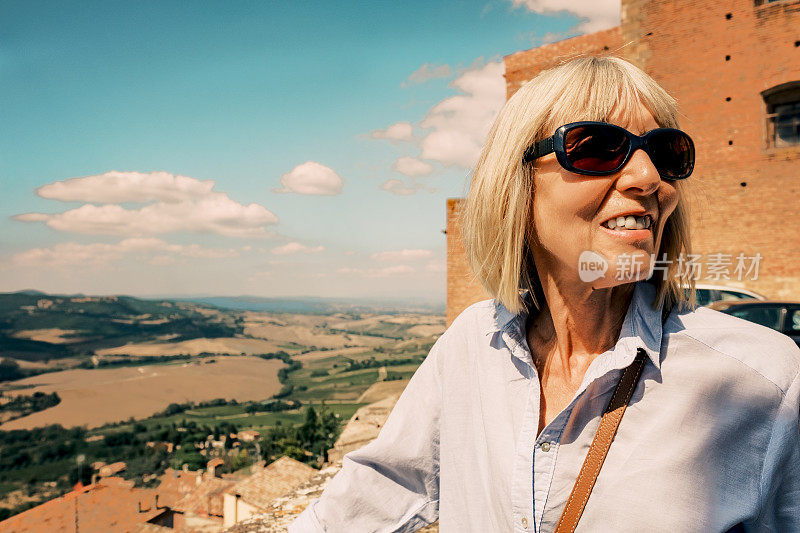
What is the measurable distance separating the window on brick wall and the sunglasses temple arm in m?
14.1

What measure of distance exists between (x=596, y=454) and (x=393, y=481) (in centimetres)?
57

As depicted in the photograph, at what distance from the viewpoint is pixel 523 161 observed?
3.87 ft

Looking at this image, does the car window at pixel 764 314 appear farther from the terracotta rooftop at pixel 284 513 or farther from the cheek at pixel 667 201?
the cheek at pixel 667 201

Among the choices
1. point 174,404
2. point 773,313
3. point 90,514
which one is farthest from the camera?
point 174,404

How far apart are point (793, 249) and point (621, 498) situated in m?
13.8

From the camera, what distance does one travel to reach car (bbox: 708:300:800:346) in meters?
6.84

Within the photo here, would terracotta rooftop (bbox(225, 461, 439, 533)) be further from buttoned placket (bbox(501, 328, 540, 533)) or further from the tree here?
the tree

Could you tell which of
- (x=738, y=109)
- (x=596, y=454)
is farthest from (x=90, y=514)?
(x=738, y=109)

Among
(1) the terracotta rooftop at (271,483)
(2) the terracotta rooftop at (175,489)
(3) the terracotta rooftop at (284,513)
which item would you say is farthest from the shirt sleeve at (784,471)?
(2) the terracotta rooftop at (175,489)

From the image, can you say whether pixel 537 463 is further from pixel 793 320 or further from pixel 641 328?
pixel 793 320

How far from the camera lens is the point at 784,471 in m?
0.89

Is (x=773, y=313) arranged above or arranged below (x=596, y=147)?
below

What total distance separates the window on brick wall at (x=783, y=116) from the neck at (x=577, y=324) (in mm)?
14087

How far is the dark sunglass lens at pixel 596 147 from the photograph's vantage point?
1041mm
